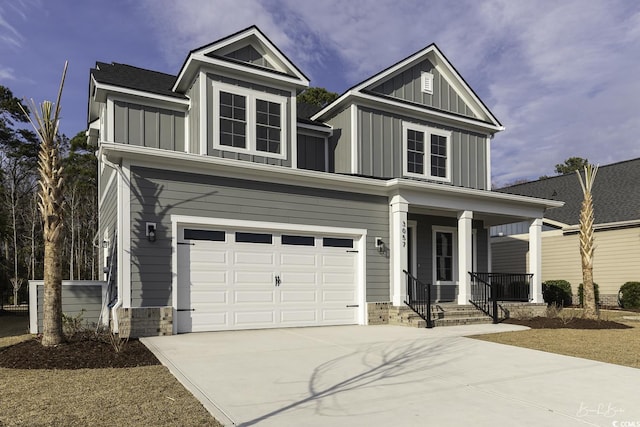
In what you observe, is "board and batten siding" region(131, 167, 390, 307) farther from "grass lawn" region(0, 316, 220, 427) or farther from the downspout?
"grass lawn" region(0, 316, 220, 427)

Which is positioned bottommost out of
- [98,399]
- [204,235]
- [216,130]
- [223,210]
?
[98,399]

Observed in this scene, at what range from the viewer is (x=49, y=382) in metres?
5.81

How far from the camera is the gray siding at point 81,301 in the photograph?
994cm

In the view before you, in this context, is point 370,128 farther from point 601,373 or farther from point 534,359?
point 601,373

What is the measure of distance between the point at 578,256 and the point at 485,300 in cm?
937

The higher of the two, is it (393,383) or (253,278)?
(253,278)

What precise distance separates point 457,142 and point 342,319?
7.46m

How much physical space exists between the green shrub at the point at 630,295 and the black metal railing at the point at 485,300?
727cm

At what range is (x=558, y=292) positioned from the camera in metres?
19.9

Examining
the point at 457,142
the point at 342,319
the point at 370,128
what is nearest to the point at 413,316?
the point at 342,319

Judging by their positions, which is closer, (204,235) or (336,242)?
(204,235)

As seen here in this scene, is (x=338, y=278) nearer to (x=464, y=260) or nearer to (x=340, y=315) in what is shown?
(x=340, y=315)

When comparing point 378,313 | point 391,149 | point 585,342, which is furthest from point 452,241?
point 585,342

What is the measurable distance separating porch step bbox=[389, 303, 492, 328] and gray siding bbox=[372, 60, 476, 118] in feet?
21.2
